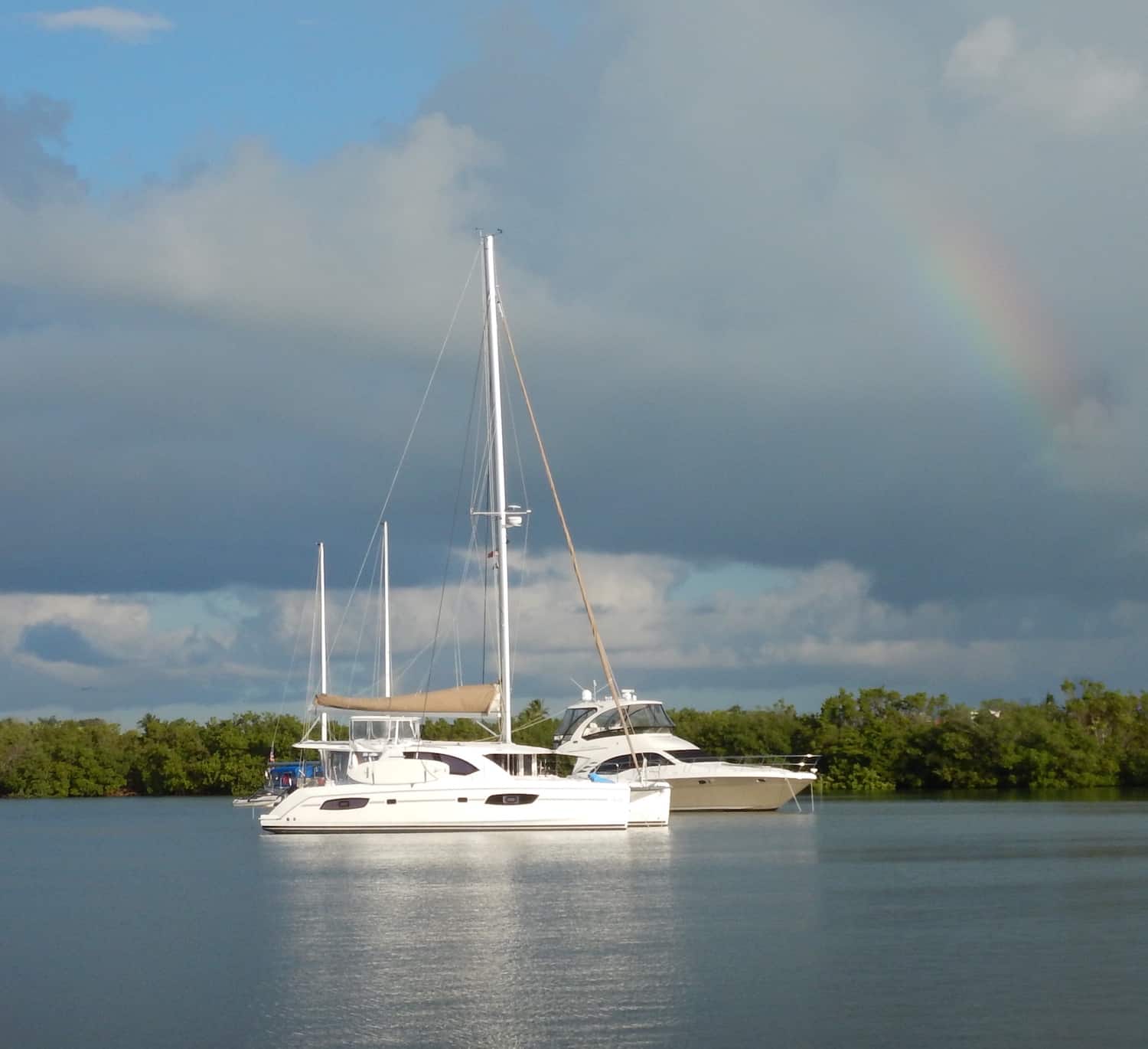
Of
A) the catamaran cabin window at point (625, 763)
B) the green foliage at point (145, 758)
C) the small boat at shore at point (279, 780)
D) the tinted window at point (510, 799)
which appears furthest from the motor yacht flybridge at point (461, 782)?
the green foliage at point (145, 758)

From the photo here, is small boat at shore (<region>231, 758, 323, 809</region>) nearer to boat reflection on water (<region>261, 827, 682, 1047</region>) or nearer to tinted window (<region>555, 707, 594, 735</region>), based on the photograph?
tinted window (<region>555, 707, 594, 735</region>)

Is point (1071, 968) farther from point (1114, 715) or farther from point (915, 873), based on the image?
point (1114, 715)

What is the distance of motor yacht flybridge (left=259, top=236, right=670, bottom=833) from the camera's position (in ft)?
145

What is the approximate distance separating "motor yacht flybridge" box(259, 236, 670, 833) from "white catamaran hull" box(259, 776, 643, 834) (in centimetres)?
2

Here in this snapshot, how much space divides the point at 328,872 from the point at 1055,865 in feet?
55.9

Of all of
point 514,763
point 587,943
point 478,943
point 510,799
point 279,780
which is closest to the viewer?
point 587,943

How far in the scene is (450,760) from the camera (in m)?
44.3

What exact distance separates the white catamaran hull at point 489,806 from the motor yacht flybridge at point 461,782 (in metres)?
0.02

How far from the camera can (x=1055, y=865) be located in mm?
36312

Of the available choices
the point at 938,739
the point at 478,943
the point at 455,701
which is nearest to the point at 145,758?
the point at 938,739

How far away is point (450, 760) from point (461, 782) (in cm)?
68

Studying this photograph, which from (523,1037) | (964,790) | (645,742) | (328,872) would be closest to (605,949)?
(523,1037)

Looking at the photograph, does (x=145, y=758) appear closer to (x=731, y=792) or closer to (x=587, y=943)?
(x=731, y=792)

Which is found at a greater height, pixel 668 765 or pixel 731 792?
pixel 668 765
